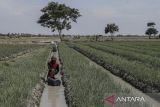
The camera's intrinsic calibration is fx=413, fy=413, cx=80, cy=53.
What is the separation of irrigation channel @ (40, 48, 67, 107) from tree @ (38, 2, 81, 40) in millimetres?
85832

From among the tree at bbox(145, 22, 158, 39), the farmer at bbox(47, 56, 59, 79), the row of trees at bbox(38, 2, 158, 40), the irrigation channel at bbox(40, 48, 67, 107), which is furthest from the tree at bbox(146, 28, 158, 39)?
Result: the irrigation channel at bbox(40, 48, 67, 107)

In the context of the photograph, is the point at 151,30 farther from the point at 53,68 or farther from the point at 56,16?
the point at 53,68

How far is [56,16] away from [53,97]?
88.5m

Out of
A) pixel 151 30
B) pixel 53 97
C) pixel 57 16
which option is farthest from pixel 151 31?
pixel 53 97

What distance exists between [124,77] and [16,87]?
25.4 ft

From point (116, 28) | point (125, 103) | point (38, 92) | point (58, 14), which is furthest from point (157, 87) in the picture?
point (116, 28)

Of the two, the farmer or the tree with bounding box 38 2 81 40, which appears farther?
the tree with bounding box 38 2 81 40

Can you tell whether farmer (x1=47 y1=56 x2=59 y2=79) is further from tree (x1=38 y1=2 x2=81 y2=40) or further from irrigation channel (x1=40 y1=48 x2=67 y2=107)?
tree (x1=38 y1=2 x2=81 y2=40)

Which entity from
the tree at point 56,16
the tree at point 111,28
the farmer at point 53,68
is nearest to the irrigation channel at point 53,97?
the farmer at point 53,68

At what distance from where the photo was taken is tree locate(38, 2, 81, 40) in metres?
103

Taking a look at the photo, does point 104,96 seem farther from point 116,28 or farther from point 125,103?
point 116,28

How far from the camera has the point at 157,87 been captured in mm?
15422

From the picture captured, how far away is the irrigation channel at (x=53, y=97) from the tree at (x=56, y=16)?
85.8m

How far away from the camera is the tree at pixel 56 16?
10269 centimetres
